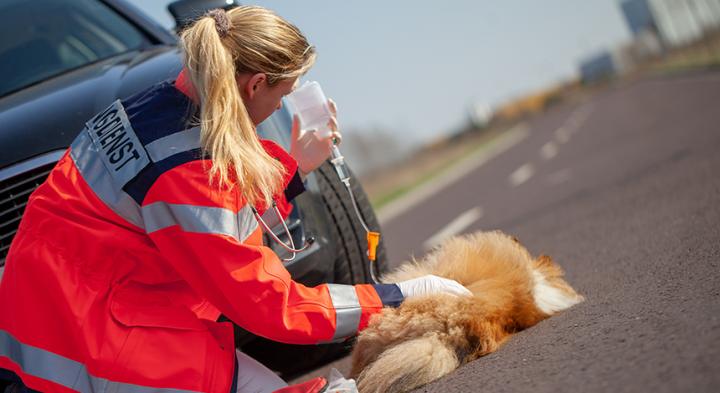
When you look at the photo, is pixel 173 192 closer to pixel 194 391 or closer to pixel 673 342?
pixel 194 391

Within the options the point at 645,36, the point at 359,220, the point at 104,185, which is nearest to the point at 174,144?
the point at 104,185

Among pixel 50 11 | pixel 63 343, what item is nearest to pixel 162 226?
pixel 63 343

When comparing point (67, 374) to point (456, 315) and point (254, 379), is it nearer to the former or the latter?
point (254, 379)

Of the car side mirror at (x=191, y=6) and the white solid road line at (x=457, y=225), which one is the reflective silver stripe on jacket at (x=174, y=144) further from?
the white solid road line at (x=457, y=225)

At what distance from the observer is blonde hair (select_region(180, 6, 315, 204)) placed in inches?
106

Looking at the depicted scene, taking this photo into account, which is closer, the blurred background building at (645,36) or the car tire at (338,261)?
the car tire at (338,261)

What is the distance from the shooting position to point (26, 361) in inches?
110

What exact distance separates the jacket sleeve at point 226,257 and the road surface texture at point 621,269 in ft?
1.88

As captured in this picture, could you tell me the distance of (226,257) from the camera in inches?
105

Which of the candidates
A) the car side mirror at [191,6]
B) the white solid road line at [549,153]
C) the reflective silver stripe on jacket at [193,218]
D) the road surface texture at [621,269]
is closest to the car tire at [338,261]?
the road surface texture at [621,269]

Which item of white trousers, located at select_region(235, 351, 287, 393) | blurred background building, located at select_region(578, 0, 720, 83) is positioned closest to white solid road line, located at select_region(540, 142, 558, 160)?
white trousers, located at select_region(235, 351, 287, 393)

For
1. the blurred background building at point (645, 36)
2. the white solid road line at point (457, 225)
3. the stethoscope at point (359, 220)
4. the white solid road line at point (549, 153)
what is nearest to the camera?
the stethoscope at point (359, 220)

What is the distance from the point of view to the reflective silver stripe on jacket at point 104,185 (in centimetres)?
275

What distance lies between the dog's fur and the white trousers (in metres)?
0.31
